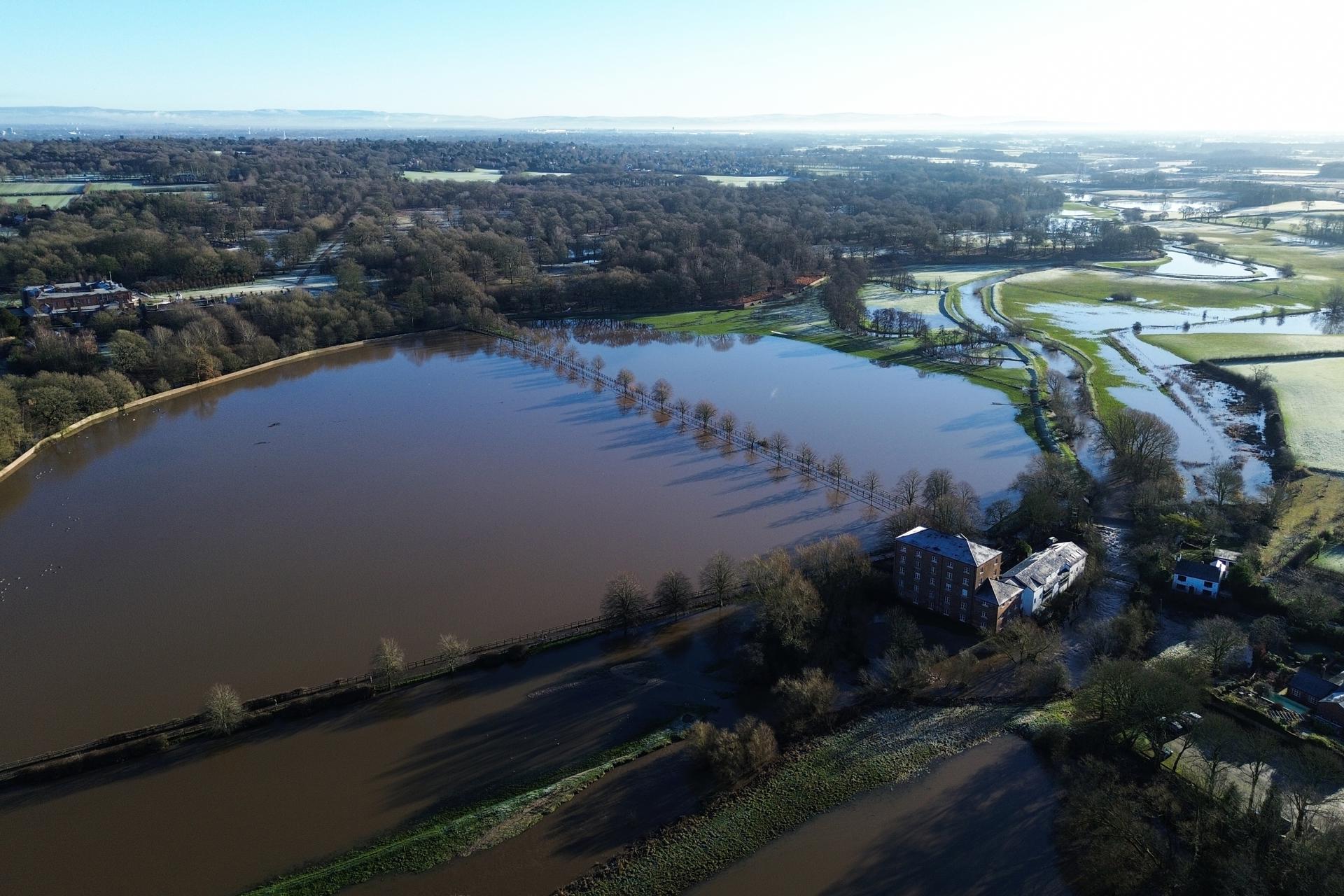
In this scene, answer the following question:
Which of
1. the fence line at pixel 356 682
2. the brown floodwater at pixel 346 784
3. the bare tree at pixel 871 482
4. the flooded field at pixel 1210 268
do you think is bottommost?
the brown floodwater at pixel 346 784

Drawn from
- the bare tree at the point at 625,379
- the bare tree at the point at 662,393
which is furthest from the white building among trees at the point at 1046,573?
the bare tree at the point at 625,379

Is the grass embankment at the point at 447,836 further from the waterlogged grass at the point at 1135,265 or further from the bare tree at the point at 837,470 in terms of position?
the waterlogged grass at the point at 1135,265

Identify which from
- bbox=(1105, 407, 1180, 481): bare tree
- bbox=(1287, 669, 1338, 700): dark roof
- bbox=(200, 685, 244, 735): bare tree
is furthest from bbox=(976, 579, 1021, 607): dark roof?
bbox=(200, 685, 244, 735): bare tree

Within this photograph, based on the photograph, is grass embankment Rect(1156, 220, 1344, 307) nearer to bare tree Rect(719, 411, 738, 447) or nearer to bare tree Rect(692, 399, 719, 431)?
bare tree Rect(719, 411, 738, 447)

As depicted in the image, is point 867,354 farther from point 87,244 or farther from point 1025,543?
point 87,244

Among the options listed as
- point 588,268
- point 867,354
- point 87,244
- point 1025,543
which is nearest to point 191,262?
point 87,244
